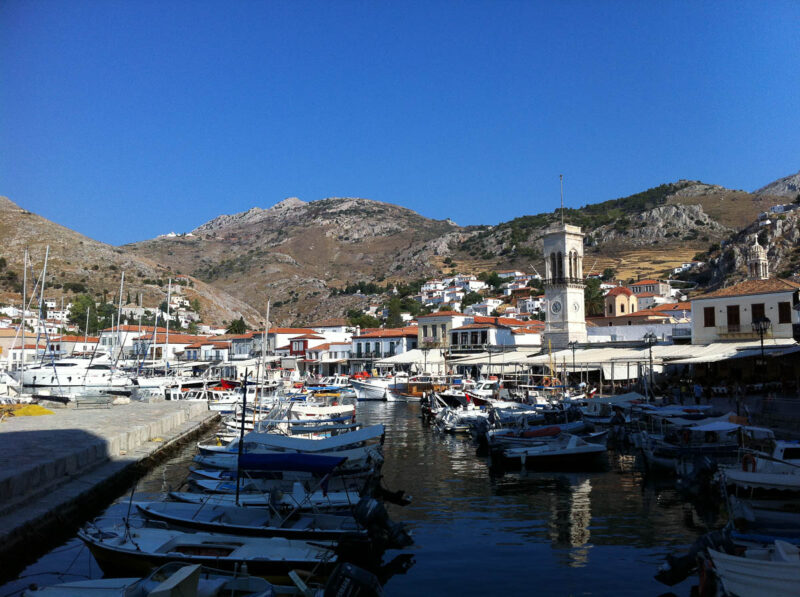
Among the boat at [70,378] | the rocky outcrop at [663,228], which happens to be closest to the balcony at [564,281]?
the boat at [70,378]

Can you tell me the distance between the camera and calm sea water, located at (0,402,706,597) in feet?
41.3

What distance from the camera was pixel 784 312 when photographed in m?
42.1

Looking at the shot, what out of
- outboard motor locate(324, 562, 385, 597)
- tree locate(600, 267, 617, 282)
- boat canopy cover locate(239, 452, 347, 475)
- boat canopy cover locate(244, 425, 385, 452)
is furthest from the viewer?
tree locate(600, 267, 617, 282)

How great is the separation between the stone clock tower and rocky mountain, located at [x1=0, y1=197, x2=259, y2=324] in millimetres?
100013

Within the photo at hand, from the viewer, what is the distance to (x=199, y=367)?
8912 cm

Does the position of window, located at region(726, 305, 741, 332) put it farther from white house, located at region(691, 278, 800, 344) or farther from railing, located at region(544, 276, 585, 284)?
railing, located at region(544, 276, 585, 284)

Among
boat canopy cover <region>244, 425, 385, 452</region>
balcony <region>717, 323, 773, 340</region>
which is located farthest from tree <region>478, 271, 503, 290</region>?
boat canopy cover <region>244, 425, 385, 452</region>

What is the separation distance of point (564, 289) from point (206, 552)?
5056cm

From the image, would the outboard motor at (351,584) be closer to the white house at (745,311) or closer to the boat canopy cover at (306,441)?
the boat canopy cover at (306,441)

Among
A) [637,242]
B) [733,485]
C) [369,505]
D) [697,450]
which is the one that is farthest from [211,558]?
[637,242]

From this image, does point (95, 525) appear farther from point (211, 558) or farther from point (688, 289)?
point (688, 289)

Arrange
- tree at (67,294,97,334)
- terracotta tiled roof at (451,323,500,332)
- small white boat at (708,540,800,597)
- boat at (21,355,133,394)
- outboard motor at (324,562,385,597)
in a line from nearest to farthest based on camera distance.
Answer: small white boat at (708,540,800,597), outboard motor at (324,562,385,597), boat at (21,355,133,394), terracotta tiled roof at (451,323,500,332), tree at (67,294,97,334)

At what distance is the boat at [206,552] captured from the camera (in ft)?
38.0

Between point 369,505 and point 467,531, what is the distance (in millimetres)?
3462
